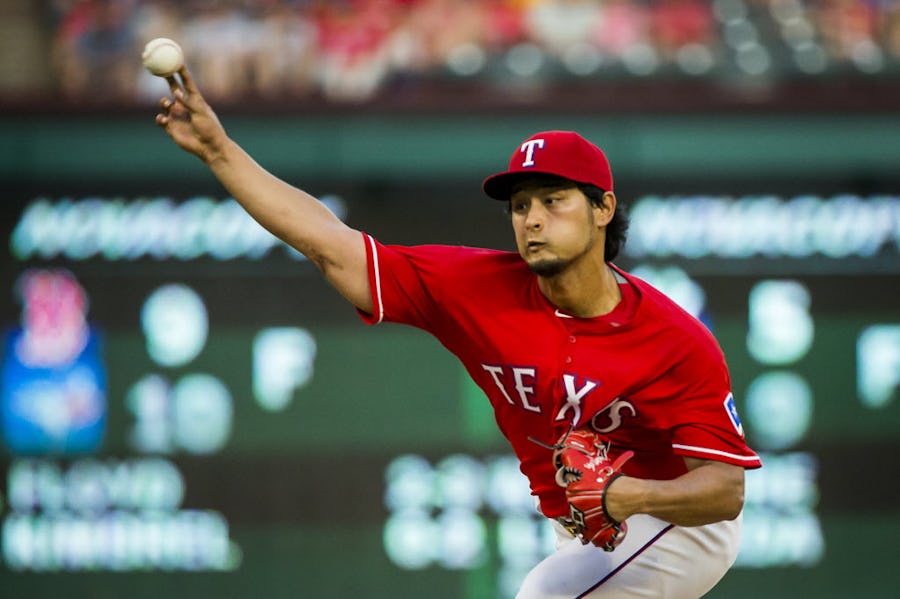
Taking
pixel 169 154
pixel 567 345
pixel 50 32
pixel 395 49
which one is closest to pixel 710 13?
pixel 395 49

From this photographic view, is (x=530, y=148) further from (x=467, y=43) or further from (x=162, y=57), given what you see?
(x=467, y=43)

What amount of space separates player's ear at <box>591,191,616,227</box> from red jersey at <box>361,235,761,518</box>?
0.22 metres

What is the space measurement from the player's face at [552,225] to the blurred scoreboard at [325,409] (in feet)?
10.2

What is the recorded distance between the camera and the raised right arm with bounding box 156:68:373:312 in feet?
11.5

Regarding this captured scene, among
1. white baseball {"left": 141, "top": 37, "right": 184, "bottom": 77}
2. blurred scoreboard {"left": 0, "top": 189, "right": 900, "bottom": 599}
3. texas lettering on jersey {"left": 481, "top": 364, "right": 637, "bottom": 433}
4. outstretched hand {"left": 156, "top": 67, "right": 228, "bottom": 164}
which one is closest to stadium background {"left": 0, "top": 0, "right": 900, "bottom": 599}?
blurred scoreboard {"left": 0, "top": 189, "right": 900, "bottom": 599}

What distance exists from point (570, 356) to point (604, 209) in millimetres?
413

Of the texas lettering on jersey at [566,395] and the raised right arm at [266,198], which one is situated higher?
the raised right arm at [266,198]

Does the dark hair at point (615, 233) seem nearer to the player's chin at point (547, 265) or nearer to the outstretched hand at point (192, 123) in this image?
the player's chin at point (547, 265)

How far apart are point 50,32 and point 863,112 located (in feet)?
13.5

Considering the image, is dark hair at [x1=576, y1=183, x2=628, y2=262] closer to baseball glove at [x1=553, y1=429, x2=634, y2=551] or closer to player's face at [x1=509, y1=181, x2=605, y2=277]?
player's face at [x1=509, y1=181, x2=605, y2=277]

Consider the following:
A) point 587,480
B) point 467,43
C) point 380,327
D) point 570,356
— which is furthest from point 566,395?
point 467,43

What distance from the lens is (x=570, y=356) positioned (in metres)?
3.73

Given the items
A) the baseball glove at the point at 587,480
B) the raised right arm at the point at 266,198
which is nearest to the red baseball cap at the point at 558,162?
the raised right arm at the point at 266,198

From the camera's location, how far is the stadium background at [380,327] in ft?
22.1
